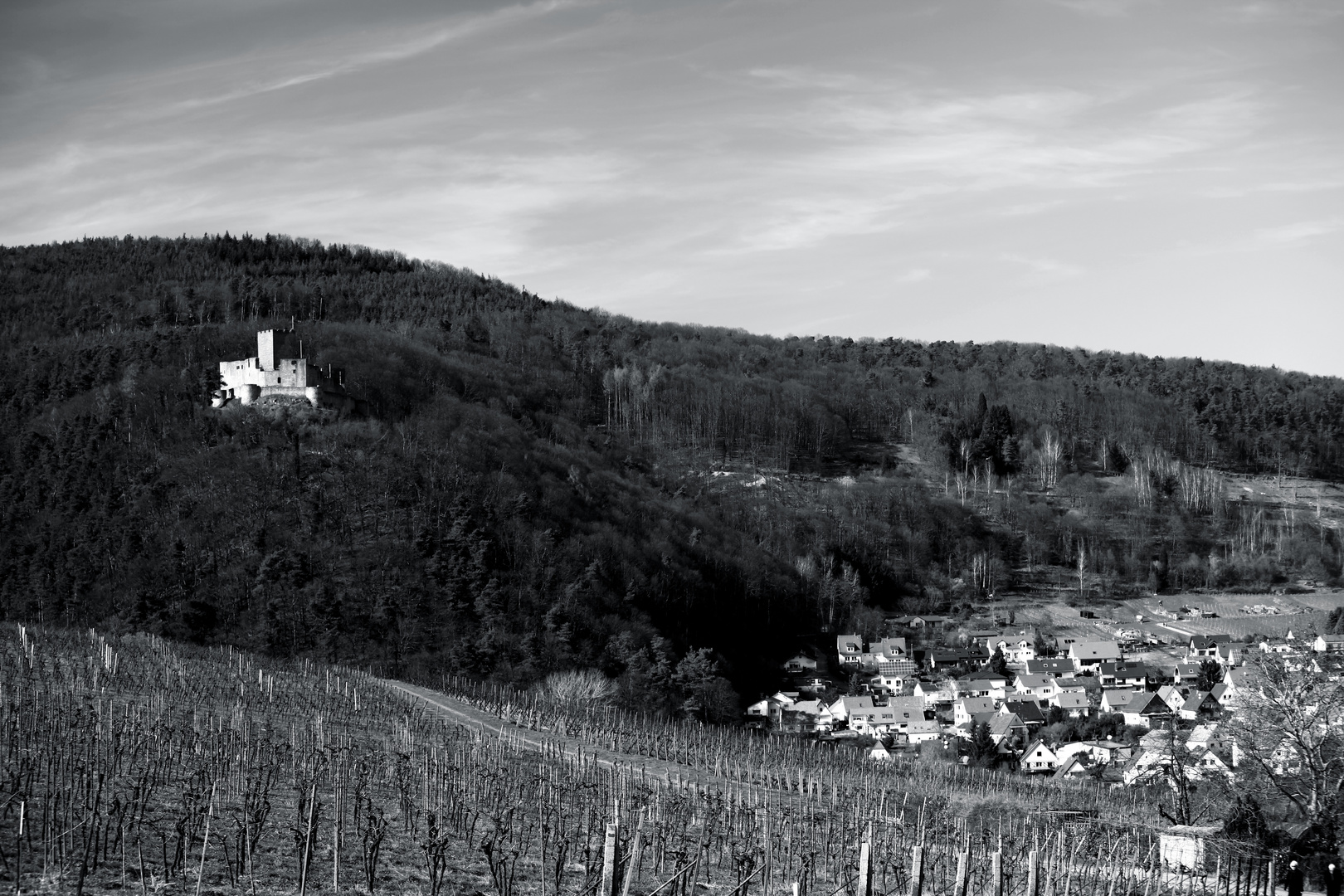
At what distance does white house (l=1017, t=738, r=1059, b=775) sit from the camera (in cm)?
5648

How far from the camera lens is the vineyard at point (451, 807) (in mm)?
19281

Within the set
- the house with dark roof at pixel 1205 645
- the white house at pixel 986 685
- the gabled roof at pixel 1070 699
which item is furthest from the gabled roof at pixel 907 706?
the house with dark roof at pixel 1205 645

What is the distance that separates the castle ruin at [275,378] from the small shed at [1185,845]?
70611mm

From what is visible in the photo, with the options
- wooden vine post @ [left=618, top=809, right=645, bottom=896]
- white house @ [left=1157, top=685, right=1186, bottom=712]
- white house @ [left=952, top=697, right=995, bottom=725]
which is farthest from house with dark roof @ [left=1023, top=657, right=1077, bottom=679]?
wooden vine post @ [left=618, top=809, right=645, bottom=896]

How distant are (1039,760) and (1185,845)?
3521 centimetres

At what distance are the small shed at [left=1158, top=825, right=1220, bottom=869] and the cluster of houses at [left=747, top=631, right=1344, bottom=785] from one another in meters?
23.3

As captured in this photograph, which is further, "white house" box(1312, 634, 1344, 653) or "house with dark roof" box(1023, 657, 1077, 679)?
"house with dark roof" box(1023, 657, 1077, 679)

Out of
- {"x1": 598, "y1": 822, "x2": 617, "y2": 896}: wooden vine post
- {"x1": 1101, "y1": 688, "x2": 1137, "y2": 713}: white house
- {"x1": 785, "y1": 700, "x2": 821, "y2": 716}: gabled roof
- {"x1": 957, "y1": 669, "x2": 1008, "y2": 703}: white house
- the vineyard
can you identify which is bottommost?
{"x1": 785, "y1": 700, "x2": 821, "y2": 716}: gabled roof

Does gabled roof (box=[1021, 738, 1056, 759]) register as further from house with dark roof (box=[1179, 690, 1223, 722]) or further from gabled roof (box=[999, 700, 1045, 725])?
gabled roof (box=[999, 700, 1045, 725])

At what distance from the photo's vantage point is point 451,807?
2625cm

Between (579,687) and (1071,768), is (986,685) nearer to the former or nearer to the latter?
(1071,768)

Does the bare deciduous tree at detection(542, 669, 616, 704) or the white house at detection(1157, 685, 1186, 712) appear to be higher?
the bare deciduous tree at detection(542, 669, 616, 704)

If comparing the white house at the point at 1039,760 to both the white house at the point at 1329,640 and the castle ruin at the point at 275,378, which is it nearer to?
the white house at the point at 1329,640

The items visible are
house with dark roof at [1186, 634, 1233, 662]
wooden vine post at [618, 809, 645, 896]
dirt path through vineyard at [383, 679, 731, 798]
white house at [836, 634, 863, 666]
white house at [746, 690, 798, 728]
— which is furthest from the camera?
white house at [836, 634, 863, 666]
